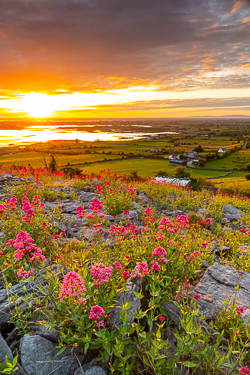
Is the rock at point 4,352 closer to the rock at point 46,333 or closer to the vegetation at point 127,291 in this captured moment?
the vegetation at point 127,291

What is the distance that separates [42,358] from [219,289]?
358cm

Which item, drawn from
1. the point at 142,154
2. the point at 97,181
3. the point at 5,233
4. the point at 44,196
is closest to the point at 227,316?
the point at 5,233

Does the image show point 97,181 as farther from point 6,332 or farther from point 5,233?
point 6,332

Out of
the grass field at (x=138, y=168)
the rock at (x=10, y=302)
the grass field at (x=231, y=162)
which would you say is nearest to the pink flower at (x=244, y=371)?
the rock at (x=10, y=302)

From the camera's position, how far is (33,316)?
3385 mm

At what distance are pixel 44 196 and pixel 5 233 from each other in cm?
489

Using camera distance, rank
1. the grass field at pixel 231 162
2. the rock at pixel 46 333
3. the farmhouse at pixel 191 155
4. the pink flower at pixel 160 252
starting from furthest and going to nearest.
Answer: the farmhouse at pixel 191 155 → the grass field at pixel 231 162 → the pink flower at pixel 160 252 → the rock at pixel 46 333

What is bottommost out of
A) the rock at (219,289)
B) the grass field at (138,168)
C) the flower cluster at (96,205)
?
the grass field at (138,168)

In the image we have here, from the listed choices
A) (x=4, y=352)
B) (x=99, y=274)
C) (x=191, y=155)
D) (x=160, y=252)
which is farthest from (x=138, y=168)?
(x=4, y=352)

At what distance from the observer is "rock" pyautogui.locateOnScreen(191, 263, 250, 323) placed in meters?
3.84

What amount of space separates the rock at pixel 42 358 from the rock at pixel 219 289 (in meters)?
2.43

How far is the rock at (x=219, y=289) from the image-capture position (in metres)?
3.84

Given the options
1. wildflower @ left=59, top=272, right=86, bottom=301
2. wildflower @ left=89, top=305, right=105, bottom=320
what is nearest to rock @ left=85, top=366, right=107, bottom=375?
wildflower @ left=89, top=305, right=105, bottom=320

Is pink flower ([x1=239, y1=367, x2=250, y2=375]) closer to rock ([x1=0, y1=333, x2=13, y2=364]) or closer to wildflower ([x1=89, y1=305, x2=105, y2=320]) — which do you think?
wildflower ([x1=89, y1=305, x2=105, y2=320])
